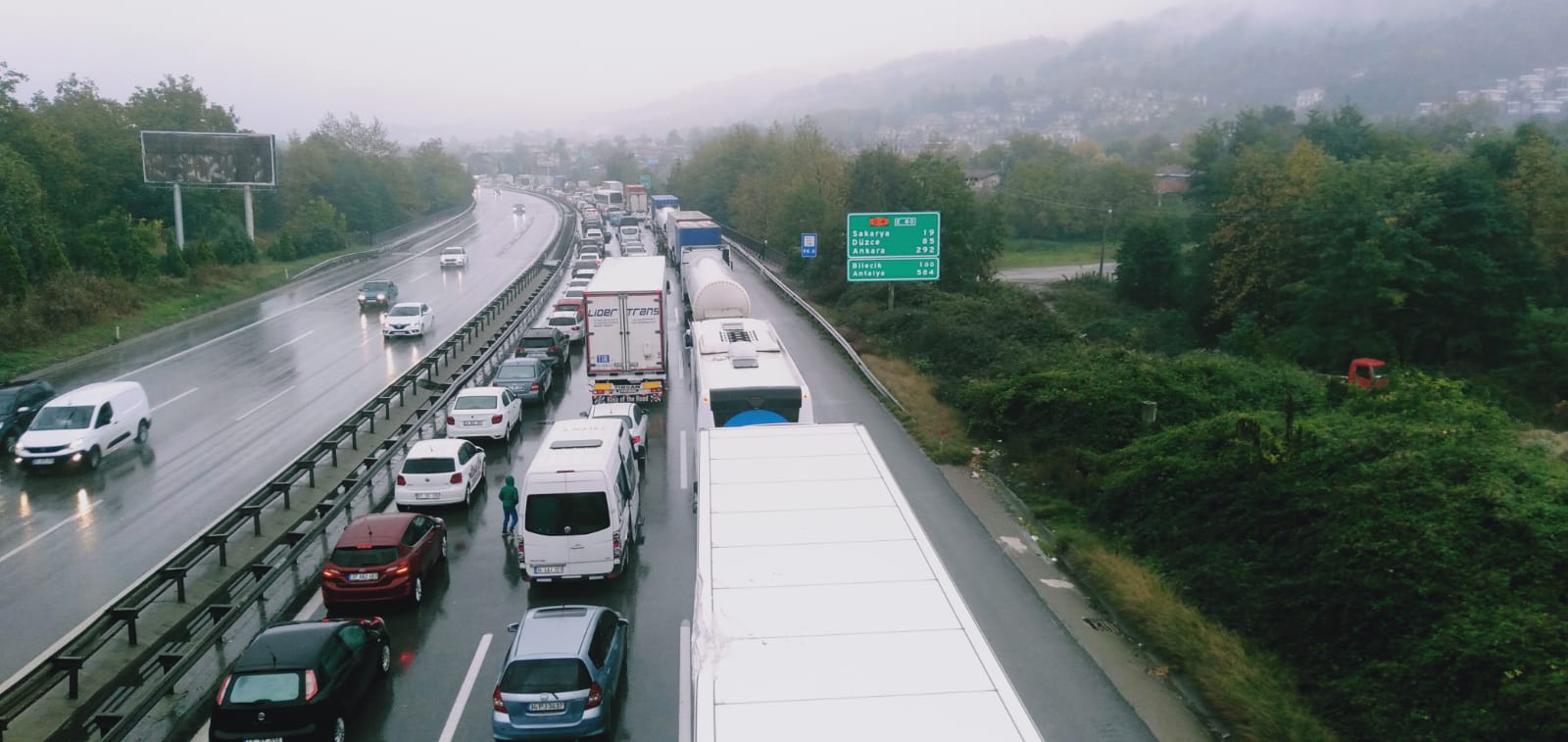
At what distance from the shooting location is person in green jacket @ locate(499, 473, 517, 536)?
683 inches

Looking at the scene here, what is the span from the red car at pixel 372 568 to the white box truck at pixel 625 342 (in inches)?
469

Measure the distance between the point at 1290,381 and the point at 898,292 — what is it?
2447 cm

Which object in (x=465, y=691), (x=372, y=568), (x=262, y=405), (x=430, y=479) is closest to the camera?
(x=465, y=691)

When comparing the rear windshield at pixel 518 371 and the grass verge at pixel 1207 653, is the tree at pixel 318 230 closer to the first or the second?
the rear windshield at pixel 518 371

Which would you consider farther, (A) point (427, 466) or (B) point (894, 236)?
(B) point (894, 236)

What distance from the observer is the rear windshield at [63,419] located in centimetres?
2167

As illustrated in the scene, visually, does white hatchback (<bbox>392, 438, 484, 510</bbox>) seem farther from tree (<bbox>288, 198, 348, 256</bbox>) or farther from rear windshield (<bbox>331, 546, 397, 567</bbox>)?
tree (<bbox>288, 198, 348, 256</bbox>)

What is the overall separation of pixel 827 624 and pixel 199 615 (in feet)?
31.6

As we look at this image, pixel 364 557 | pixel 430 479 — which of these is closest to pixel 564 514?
pixel 364 557

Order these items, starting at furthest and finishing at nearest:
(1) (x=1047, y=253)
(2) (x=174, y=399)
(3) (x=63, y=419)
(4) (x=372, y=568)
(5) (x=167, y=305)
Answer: (1) (x=1047, y=253) < (5) (x=167, y=305) < (2) (x=174, y=399) < (3) (x=63, y=419) < (4) (x=372, y=568)

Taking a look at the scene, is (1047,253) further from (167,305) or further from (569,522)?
(569,522)

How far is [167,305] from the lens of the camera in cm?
4397

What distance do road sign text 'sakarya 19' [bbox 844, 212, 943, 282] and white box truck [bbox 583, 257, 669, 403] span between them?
9168 mm

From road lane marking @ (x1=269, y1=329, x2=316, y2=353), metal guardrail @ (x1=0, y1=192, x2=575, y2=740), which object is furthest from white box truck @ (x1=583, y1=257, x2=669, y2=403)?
road lane marking @ (x1=269, y1=329, x2=316, y2=353)
